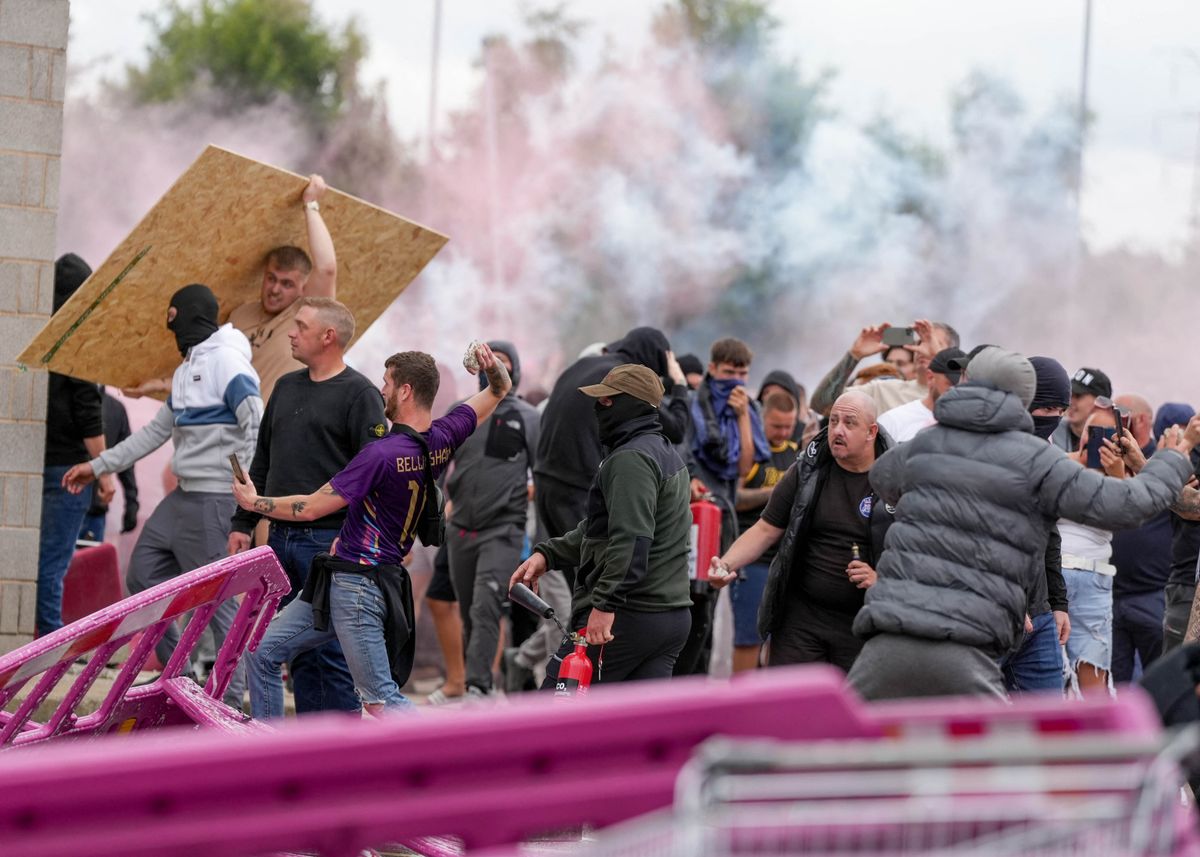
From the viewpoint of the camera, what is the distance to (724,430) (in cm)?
955

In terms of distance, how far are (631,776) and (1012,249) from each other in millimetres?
33941

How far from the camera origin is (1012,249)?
3488 centimetres

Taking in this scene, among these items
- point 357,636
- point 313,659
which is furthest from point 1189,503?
point 313,659

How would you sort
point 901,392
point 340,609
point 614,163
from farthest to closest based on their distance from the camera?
point 614,163 < point 901,392 < point 340,609

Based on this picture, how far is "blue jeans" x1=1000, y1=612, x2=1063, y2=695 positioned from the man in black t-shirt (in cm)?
272

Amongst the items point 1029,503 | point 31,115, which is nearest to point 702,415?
point 31,115

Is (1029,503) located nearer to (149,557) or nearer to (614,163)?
(149,557)

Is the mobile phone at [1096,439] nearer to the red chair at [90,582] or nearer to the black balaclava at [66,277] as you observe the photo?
the black balaclava at [66,277]

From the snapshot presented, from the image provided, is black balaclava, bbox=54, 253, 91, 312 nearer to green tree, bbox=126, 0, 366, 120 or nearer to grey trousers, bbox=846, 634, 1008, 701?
grey trousers, bbox=846, 634, 1008, 701

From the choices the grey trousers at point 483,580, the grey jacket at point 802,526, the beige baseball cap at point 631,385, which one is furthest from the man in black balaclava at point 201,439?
the grey jacket at point 802,526

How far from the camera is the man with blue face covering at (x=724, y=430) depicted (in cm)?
943

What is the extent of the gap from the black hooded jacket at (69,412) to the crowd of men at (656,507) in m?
0.01

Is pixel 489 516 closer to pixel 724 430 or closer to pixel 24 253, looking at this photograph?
pixel 724 430

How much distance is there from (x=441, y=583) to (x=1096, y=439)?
4.69 m
